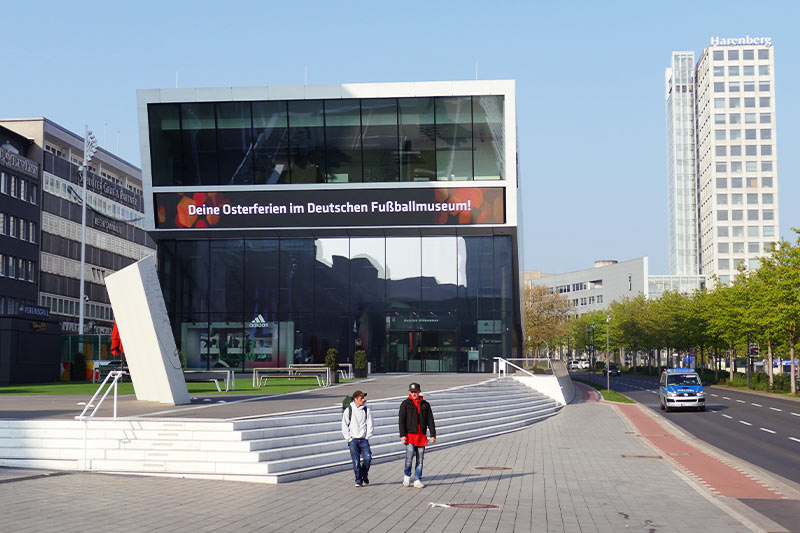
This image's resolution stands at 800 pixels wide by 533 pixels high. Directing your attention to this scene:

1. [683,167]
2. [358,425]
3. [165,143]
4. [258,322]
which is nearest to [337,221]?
[258,322]

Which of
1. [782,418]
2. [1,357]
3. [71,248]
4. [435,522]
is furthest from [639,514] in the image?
[71,248]

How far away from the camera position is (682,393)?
132ft

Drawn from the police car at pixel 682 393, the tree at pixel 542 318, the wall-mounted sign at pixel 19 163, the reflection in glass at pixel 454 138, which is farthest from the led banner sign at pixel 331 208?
the tree at pixel 542 318

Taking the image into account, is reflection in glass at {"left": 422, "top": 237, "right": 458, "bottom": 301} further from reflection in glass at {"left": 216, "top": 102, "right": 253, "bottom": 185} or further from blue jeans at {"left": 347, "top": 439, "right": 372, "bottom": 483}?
blue jeans at {"left": 347, "top": 439, "right": 372, "bottom": 483}

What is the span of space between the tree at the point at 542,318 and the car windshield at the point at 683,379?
59.3 m

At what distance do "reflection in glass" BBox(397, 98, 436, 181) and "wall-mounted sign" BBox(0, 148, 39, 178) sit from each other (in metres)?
37.7

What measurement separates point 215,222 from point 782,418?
31.0 metres

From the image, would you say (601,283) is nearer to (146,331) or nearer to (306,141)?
(306,141)

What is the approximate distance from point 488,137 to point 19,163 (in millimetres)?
43309

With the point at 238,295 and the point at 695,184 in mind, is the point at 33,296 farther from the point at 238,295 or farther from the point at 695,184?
the point at 695,184

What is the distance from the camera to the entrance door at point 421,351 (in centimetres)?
5034

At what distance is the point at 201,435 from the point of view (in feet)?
55.6

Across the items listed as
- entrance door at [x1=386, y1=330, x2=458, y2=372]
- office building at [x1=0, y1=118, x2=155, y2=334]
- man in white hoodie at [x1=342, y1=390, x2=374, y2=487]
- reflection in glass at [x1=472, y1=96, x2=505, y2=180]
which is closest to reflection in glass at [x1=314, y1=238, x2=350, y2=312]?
entrance door at [x1=386, y1=330, x2=458, y2=372]

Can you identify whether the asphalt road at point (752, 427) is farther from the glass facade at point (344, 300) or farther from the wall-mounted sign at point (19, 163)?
the wall-mounted sign at point (19, 163)
